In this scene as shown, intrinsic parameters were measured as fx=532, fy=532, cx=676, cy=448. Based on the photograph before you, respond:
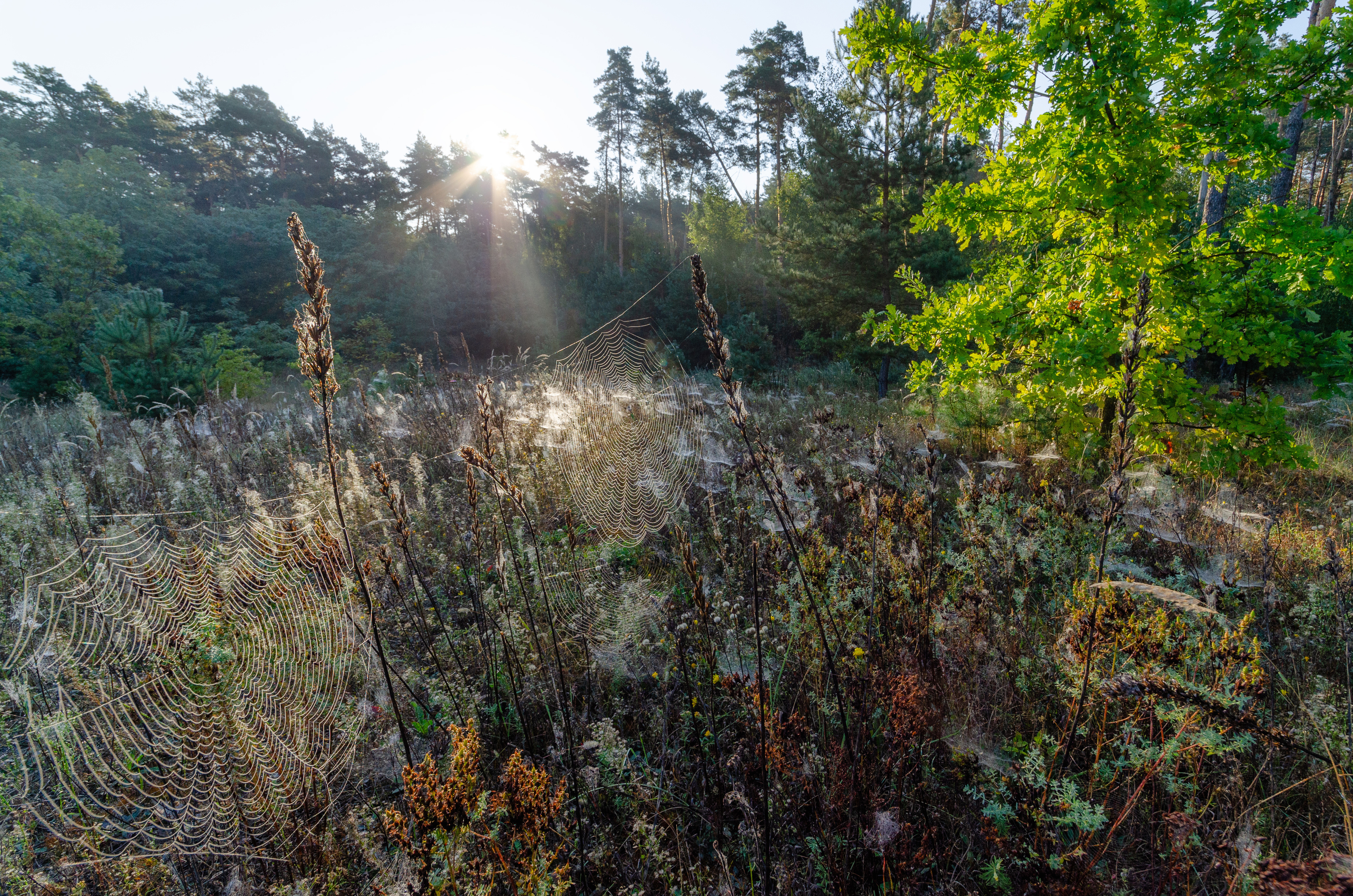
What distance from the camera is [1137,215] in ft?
13.7

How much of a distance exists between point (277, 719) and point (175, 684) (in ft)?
1.29

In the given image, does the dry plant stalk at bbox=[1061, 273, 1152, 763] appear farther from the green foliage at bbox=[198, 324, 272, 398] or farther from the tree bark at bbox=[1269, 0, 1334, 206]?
the green foliage at bbox=[198, 324, 272, 398]

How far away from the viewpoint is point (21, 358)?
51.9 ft

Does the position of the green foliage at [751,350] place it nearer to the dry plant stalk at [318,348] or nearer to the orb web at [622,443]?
the orb web at [622,443]

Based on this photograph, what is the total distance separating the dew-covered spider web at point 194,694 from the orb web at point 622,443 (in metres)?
2.04

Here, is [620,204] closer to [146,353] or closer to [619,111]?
[619,111]

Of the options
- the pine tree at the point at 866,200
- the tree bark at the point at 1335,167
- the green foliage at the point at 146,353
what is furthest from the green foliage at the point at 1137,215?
the tree bark at the point at 1335,167

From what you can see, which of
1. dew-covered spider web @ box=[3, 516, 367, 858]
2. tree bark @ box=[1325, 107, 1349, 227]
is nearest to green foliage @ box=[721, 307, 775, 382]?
dew-covered spider web @ box=[3, 516, 367, 858]

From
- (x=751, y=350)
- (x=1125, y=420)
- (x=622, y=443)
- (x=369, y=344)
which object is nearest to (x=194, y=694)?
(x=1125, y=420)

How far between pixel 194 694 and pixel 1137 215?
6535 mm

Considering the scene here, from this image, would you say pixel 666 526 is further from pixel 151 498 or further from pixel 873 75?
pixel 873 75

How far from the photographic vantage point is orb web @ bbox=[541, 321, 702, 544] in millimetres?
4637

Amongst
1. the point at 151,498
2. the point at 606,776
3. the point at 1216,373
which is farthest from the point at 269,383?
the point at 1216,373

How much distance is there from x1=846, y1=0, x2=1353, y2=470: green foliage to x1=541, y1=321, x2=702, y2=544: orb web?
2.39 m
